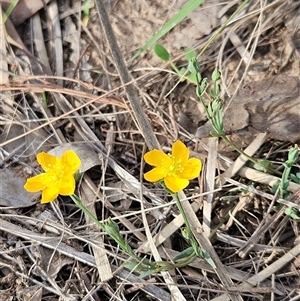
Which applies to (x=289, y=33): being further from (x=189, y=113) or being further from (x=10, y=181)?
(x=10, y=181)

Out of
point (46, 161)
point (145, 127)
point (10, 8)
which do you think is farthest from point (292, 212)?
point (10, 8)

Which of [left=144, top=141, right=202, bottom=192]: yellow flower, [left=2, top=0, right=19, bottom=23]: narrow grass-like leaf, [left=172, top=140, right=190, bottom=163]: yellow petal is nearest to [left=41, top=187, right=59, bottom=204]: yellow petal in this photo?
[left=144, top=141, right=202, bottom=192]: yellow flower

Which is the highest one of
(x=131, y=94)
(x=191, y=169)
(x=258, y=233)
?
(x=131, y=94)

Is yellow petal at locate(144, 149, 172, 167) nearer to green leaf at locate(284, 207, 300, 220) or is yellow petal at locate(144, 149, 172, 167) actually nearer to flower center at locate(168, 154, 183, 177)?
flower center at locate(168, 154, 183, 177)

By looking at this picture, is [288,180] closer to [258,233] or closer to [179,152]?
[258,233]

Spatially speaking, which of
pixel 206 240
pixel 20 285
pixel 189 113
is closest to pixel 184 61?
pixel 189 113

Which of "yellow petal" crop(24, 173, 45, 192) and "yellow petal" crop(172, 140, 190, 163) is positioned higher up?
"yellow petal" crop(24, 173, 45, 192)

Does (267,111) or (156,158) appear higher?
(156,158)
